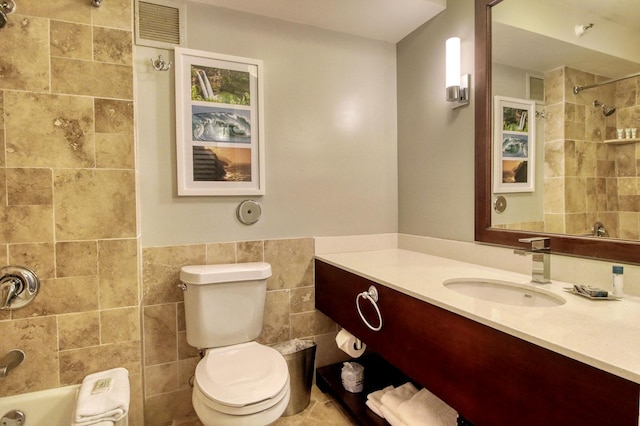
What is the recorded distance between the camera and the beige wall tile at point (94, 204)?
1.50 meters

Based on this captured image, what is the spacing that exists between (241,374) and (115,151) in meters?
1.17

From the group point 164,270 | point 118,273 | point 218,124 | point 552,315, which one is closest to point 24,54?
point 218,124

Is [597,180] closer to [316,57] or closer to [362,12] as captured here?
[362,12]

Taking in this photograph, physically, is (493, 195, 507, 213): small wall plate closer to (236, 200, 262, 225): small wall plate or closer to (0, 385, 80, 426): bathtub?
(236, 200, 262, 225): small wall plate

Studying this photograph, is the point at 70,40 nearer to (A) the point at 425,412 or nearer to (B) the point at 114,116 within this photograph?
(B) the point at 114,116

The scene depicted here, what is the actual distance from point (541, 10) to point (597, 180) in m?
0.80

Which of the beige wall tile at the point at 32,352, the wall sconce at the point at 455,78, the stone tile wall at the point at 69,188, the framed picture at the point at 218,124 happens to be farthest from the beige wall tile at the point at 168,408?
the wall sconce at the point at 455,78

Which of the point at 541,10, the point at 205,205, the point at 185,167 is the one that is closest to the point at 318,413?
the point at 205,205

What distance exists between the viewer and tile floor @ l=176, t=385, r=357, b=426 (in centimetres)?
180

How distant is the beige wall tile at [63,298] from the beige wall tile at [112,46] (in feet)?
3.34

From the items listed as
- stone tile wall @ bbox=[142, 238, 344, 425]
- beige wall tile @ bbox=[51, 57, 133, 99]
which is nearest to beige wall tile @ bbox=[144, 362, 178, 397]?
stone tile wall @ bbox=[142, 238, 344, 425]

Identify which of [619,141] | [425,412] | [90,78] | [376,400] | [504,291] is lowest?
[376,400]

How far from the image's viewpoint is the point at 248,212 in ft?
6.42

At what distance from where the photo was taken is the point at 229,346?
5.61 ft
